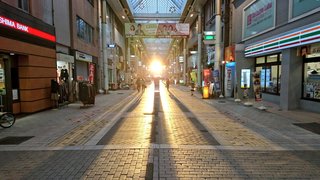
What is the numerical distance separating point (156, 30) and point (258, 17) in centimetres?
1584

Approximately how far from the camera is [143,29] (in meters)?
30.7

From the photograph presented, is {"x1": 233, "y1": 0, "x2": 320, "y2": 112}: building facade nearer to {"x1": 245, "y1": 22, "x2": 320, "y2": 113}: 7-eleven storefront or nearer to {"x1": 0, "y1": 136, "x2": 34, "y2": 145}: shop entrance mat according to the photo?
{"x1": 245, "y1": 22, "x2": 320, "y2": 113}: 7-eleven storefront

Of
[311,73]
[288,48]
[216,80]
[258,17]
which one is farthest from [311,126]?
[216,80]

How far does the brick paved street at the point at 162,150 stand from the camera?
4.77 m

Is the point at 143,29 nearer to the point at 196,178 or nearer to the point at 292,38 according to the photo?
the point at 292,38

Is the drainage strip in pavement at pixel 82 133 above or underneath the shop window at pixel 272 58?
underneath

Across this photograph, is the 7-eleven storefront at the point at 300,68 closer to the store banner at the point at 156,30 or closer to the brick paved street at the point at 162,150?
the brick paved street at the point at 162,150

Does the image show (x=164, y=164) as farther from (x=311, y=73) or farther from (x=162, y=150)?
(x=311, y=73)

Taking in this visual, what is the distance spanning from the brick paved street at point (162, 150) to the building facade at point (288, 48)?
2592 mm

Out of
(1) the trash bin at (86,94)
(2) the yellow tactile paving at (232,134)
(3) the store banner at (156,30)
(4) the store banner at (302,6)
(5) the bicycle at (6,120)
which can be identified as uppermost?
(3) the store banner at (156,30)

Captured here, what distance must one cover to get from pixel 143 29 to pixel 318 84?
22.1 metres

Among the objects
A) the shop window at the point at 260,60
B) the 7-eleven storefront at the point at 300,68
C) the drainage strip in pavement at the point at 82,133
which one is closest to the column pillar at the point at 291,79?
the 7-eleven storefront at the point at 300,68

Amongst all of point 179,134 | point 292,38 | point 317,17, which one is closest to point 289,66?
point 292,38

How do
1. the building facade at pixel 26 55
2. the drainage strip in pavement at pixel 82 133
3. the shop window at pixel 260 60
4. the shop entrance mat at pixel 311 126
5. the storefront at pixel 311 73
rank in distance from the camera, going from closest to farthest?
the drainage strip in pavement at pixel 82 133
the shop entrance mat at pixel 311 126
the building facade at pixel 26 55
the storefront at pixel 311 73
the shop window at pixel 260 60
